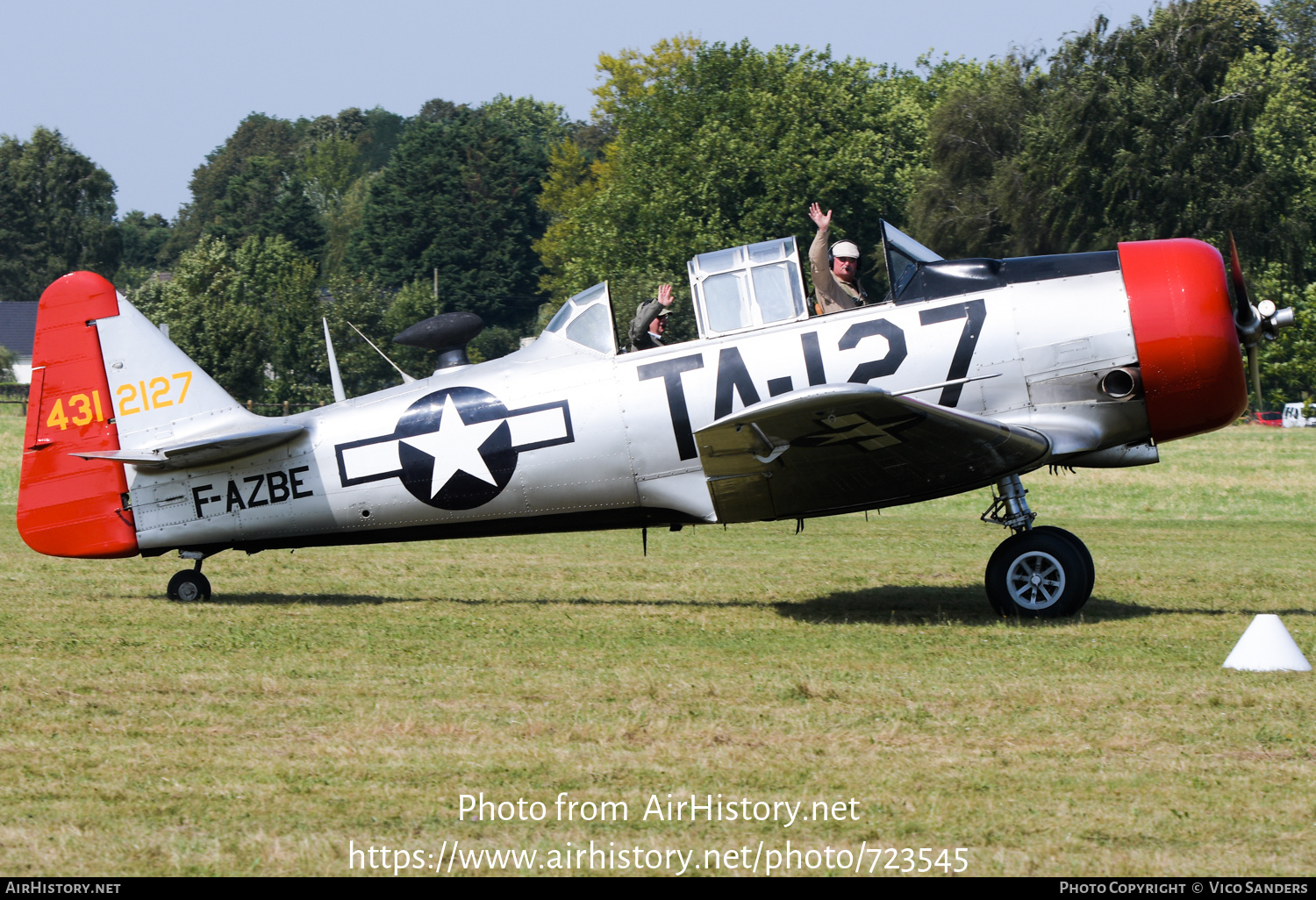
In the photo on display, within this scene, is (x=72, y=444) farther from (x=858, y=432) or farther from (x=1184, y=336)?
(x=1184, y=336)

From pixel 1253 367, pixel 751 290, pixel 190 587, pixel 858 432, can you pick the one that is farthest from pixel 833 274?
pixel 190 587

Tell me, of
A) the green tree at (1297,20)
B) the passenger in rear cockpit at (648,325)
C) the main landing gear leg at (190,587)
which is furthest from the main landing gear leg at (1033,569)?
the green tree at (1297,20)

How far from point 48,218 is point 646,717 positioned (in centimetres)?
9595

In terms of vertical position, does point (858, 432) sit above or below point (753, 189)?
below

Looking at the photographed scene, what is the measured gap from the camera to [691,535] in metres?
16.4

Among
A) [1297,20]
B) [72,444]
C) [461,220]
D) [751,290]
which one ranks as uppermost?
[1297,20]

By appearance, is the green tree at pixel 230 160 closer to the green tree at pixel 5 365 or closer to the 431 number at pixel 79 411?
the green tree at pixel 5 365

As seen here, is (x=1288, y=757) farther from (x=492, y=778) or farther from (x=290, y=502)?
(x=290, y=502)

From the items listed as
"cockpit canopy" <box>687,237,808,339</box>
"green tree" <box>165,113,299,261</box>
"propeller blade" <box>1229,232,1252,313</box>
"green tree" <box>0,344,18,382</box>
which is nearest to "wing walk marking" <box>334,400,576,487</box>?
"cockpit canopy" <box>687,237,808,339</box>

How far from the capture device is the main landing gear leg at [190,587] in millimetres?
10305

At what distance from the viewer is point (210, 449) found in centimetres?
970

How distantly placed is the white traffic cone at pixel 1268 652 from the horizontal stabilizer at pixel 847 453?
1.82 m

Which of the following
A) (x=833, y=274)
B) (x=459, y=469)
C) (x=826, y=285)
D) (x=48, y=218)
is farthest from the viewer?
(x=48, y=218)

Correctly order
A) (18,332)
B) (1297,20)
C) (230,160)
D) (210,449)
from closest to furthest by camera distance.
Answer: (210,449) < (1297,20) < (18,332) < (230,160)
